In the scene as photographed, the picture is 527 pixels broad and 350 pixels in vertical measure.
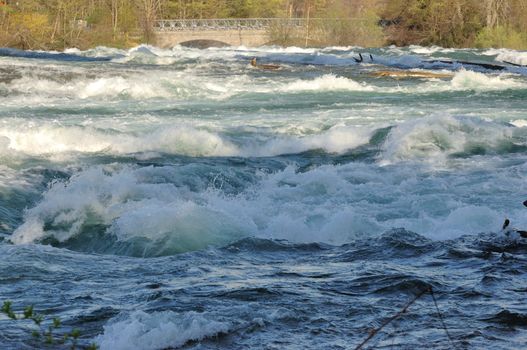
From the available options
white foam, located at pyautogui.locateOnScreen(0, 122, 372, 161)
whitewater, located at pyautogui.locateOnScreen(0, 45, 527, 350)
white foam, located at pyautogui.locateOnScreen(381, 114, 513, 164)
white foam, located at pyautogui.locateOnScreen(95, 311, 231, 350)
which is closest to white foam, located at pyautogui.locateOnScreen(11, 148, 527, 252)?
whitewater, located at pyautogui.locateOnScreen(0, 45, 527, 350)

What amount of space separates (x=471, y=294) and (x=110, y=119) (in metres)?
15.2

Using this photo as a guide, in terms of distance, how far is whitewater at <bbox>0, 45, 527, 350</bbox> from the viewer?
18.8ft

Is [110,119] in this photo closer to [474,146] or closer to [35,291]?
[474,146]

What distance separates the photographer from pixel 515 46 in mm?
51344

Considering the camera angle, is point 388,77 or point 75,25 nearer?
point 388,77

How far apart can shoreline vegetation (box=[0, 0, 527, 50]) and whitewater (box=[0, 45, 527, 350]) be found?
109 ft

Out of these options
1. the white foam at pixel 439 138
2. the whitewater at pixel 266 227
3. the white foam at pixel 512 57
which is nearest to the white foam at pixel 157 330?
the whitewater at pixel 266 227

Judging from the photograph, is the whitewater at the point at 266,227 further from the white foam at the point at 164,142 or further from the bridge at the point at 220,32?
the bridge at the point at 220,32

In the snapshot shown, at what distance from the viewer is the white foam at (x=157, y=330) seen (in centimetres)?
523

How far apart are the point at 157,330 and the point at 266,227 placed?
13.9 ft

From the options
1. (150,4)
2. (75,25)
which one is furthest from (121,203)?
(150,4)

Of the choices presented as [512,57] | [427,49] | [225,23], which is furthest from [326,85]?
[225,23]

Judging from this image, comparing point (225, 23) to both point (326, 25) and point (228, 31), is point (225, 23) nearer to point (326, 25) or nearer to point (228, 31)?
point (228, 31)

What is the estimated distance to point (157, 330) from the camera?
537cm
